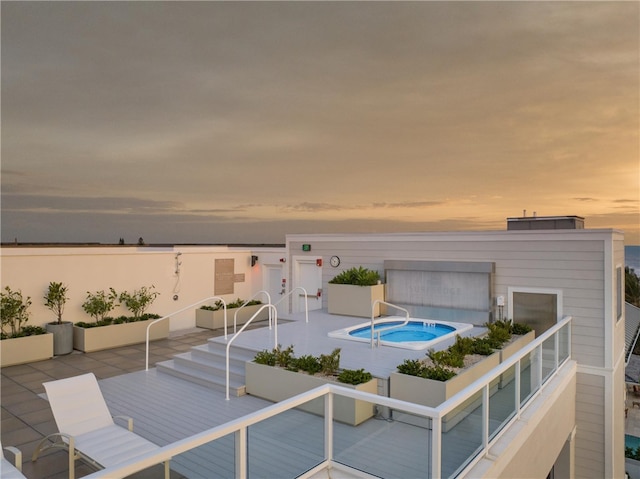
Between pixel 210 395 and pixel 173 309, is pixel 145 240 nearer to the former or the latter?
pixel 173 309

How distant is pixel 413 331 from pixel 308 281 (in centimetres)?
389

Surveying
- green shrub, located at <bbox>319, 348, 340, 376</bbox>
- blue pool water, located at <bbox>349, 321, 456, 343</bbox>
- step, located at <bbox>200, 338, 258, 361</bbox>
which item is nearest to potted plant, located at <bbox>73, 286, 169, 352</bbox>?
step, located at <bbox>200, 338, 258, 361</bbox>

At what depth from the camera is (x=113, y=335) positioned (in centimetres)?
1005

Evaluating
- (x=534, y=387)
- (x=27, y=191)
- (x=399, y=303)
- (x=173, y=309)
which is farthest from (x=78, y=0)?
(x=534, y=387)

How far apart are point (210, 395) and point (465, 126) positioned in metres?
8.40

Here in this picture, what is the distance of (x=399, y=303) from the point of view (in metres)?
10.8

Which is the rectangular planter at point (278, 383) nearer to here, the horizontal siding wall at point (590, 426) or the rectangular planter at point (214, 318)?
the horizontal siding wall at point (590, 426)

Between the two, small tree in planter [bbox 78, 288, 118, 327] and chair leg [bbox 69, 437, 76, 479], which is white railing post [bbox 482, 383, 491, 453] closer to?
chair leg [bbox 69, 437, 76, 479]

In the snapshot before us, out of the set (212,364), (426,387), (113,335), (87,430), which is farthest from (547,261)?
(113,335)

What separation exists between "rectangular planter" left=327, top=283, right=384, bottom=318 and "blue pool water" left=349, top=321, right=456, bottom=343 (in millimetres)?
740

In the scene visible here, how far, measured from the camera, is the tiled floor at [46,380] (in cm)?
464

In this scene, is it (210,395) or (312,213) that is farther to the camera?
(312,213)

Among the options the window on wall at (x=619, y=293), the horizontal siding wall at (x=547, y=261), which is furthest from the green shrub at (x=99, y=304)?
the window on wall at (x=619, y=293)

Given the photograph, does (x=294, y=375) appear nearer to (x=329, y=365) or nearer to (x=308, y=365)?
(x=308, y=365)
